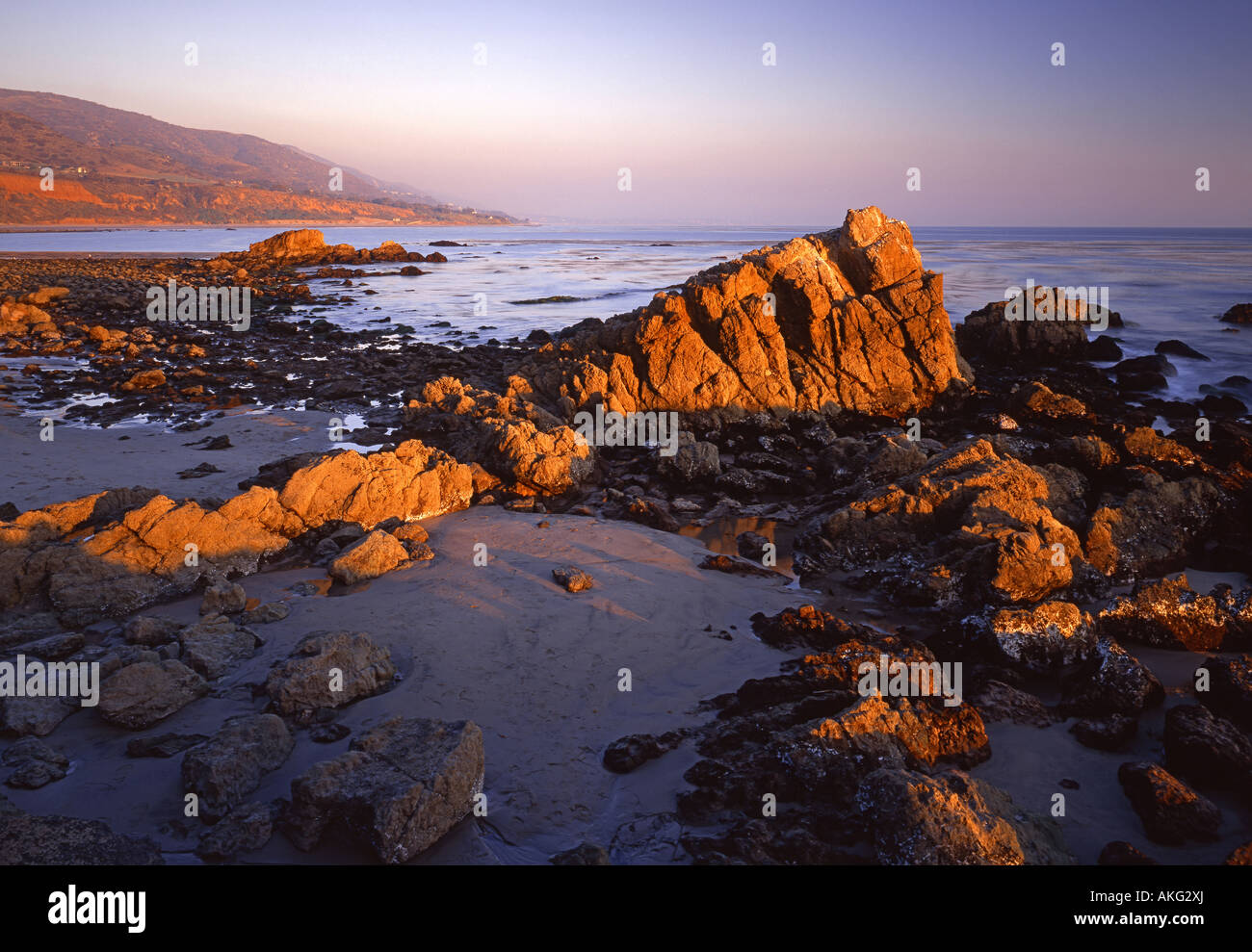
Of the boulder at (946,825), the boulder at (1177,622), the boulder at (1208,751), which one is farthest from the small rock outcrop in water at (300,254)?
the boulder at (1208,751)

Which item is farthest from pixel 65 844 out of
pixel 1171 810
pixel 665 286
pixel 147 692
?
pixel 665 286

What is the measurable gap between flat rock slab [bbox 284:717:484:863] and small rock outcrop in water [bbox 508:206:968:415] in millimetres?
Result: 11358

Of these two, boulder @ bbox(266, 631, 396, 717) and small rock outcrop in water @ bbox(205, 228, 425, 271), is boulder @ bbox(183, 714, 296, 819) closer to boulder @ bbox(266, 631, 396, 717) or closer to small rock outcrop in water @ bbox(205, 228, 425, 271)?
boulder @ bbox(266, 631, 396, 717)

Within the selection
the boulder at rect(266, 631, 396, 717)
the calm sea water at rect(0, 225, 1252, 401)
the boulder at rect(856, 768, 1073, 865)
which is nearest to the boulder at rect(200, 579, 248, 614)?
the boulder at rect(266, 631, 396, 717)

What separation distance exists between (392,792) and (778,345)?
47.7ft

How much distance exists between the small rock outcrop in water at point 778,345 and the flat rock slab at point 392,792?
11.4 metres

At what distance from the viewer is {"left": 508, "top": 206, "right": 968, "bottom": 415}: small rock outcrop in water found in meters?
16.4

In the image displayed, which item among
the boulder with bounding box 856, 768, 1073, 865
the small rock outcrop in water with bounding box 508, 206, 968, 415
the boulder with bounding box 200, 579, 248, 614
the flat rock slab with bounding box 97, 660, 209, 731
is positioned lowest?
the boulder with bounding box 856, 768, 1073, 865

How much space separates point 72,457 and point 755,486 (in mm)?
12323

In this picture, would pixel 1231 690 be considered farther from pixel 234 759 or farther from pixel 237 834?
pixel 234 759
